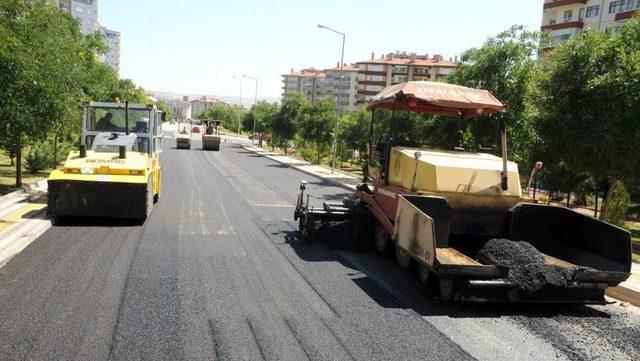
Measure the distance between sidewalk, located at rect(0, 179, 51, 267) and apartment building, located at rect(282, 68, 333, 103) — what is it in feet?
431

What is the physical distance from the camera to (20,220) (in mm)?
9734

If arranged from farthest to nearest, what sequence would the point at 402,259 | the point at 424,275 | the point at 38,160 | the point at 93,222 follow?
the point at 38,160 → the point at 93,222 → the point at 402,259 → the point at 424,275

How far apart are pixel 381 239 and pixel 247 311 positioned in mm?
3908

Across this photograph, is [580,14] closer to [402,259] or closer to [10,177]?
[402,259]

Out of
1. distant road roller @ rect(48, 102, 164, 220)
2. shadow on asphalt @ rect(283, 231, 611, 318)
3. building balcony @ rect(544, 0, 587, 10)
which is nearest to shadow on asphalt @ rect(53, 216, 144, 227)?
distant road roller @ rect(48, 102, 164, 220)

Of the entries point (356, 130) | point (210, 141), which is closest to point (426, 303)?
point (356, 130)

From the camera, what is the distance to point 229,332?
5.24 metres

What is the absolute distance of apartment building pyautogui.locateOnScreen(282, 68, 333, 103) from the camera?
149 meters

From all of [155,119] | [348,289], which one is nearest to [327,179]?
[155,119]

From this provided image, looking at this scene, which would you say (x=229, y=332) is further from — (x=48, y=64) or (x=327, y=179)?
(x=327, y=179)

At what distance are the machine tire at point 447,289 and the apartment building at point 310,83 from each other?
136608 millimetres

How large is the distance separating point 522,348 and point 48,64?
11652mm

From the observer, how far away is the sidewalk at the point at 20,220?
7922 mm

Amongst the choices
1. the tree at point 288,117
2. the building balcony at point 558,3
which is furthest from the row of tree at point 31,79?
the building balcony at point 558,3
